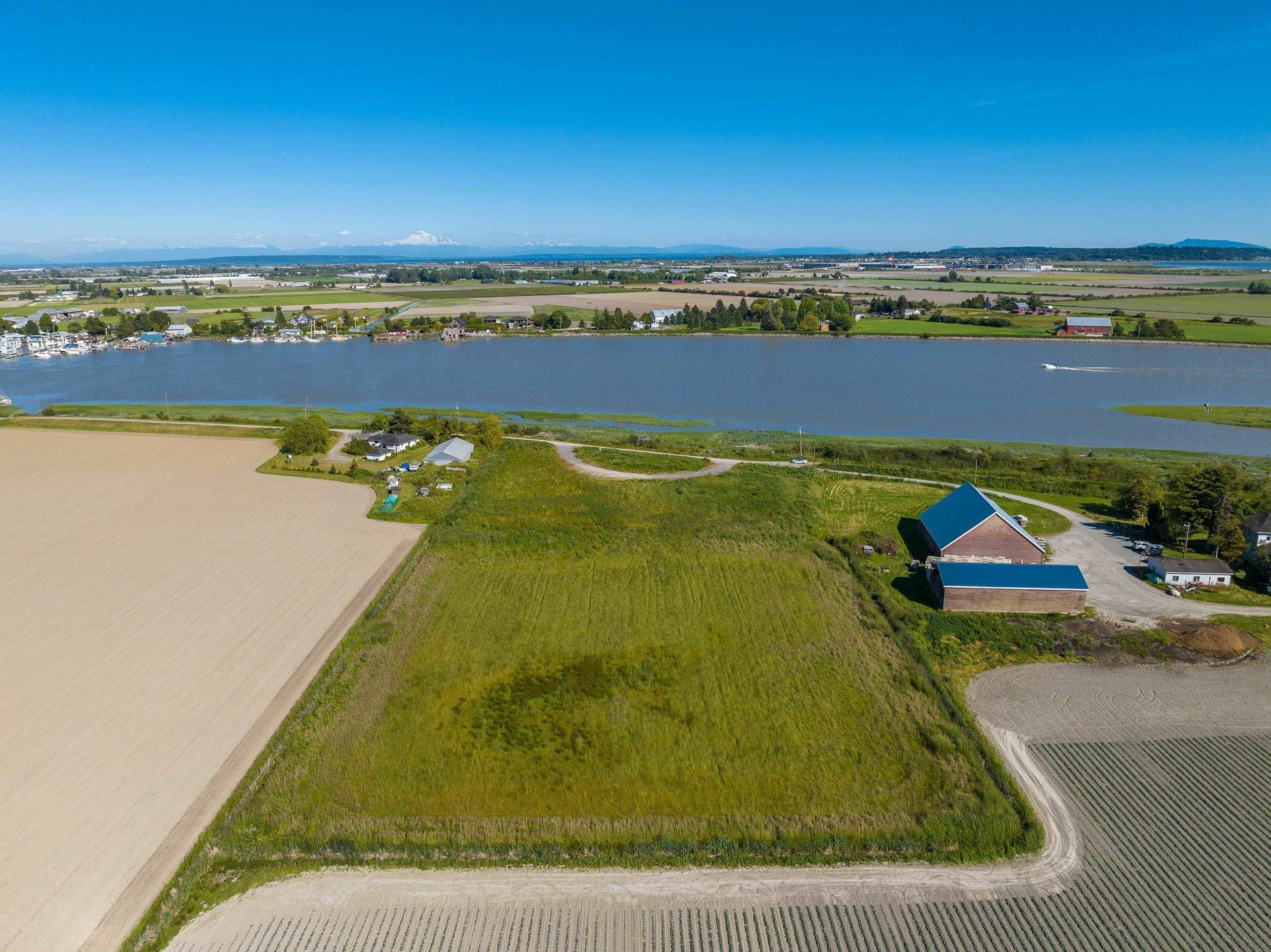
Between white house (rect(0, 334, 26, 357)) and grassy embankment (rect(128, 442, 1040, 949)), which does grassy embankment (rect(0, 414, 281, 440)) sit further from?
white house (rect(0, 334, 26, 357))

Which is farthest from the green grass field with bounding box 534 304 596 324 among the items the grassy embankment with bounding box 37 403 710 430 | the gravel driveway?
the gravel driveway

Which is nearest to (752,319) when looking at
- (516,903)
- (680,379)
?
(680,379)

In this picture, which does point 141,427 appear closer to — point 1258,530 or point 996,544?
point 996,544

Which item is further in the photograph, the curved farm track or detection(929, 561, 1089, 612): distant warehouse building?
detection(929, 561, 1089, 612): distant warehouse building

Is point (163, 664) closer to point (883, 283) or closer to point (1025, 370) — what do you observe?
point (1025, 370)

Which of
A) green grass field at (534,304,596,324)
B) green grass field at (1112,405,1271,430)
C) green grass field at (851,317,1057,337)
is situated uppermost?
green grass field at (534,304,596,324)
